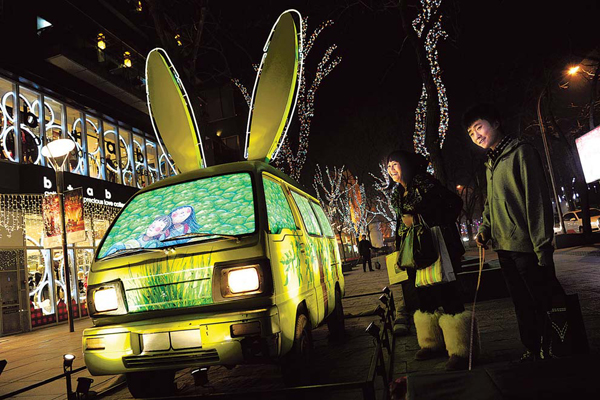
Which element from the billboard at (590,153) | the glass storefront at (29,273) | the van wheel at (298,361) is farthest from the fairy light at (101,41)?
the billboard at (590,153)

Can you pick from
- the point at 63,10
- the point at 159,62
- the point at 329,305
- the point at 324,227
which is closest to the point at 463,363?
the point at 329,305

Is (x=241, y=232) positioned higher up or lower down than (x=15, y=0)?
lower down

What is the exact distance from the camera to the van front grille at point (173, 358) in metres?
2.63

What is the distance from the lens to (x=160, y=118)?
5.54 m

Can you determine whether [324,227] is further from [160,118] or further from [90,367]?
[90,367]

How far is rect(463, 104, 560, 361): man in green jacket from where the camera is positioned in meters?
2.73

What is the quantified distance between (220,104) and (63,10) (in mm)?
16410

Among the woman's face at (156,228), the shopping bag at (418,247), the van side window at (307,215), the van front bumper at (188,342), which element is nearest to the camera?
the van front bumper at (188,342)

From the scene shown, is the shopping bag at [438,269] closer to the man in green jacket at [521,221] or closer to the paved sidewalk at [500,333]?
the man in green jacket at [521,221]

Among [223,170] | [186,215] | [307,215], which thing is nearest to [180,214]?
[186,215]

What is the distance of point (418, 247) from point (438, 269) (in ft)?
0.80

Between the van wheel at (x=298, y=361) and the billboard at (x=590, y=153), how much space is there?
538 inches

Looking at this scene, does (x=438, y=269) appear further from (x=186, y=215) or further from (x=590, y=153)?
(x=590, y=153)

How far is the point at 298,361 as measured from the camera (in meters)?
2.96
